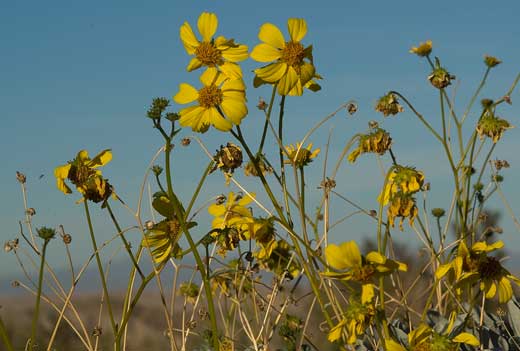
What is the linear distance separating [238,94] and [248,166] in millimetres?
757

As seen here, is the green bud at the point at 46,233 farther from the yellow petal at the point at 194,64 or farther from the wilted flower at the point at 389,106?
the wilted flower at the point at 389,106

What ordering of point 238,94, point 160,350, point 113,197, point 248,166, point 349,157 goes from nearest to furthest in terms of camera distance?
point 238,94 → point 113,197 → point 349,157 → point 248,166 → point 160,350

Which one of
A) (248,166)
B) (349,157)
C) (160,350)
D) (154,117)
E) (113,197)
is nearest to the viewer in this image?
(154,117)

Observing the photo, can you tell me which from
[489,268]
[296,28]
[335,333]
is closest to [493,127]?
[489,268]

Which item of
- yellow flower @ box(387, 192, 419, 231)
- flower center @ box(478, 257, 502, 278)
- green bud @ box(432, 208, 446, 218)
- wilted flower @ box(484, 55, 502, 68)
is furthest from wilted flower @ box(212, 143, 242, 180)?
wilted flower @ box(484, 55, 502, 68)

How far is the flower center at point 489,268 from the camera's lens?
2.11 m

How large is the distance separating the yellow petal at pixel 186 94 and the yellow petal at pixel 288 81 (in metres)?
0.23

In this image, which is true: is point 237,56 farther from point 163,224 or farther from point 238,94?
point 163,224

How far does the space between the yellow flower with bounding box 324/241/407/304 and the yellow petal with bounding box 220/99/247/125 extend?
0.39m

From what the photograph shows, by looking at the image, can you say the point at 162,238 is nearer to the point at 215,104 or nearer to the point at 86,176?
the point at 86,176

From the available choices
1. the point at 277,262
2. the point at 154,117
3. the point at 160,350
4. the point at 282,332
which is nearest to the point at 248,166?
the point at 277,262

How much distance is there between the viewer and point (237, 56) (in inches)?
82.8

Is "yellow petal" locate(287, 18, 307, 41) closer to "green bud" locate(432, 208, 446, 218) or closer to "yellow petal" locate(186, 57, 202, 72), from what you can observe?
"yellow petal" locate(186, 57, 202, 72)

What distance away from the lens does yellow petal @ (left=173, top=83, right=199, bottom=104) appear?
2.05 m
